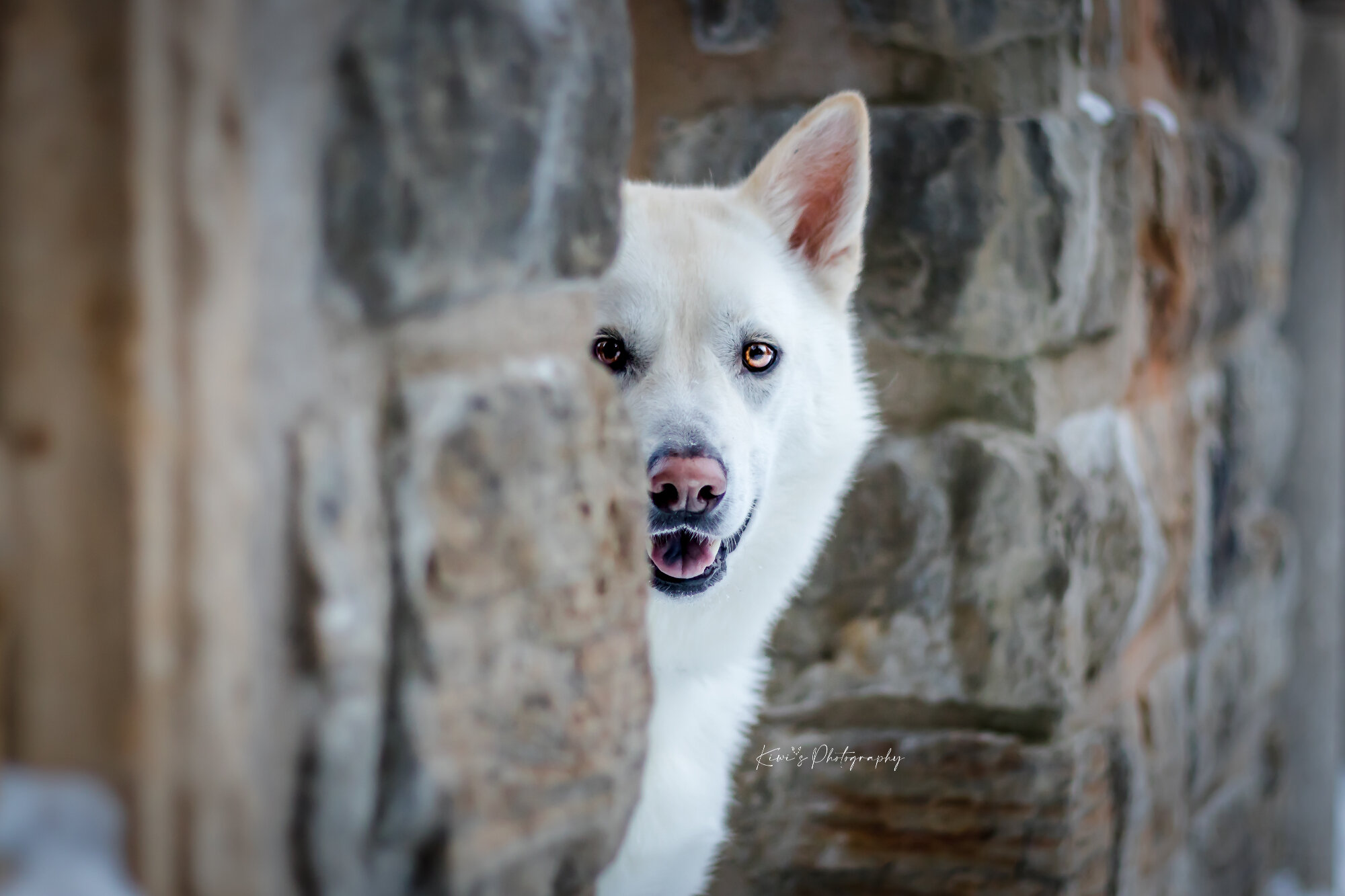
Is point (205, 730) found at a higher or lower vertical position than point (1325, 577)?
lower

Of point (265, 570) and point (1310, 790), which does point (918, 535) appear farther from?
point (1310, 790)

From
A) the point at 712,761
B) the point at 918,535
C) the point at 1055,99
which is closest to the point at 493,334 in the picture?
the point at 712,761

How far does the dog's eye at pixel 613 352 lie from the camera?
67.7 inches

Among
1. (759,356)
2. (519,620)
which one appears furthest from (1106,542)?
(519,620)

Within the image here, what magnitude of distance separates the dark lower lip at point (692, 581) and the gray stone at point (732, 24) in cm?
90

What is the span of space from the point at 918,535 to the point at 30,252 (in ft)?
5.02

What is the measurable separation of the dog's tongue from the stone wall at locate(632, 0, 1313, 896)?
385mm

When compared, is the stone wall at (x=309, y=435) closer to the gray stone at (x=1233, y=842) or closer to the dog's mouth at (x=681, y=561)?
the dog's mouth at (x=681, y=561)

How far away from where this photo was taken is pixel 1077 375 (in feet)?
6.39

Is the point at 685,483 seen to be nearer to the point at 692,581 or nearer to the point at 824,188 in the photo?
the point at 692,581

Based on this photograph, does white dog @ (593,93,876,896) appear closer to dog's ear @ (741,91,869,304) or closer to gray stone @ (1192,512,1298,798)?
dog's ear @ (741,91,869,304)

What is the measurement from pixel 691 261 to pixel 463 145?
42.3 inches
